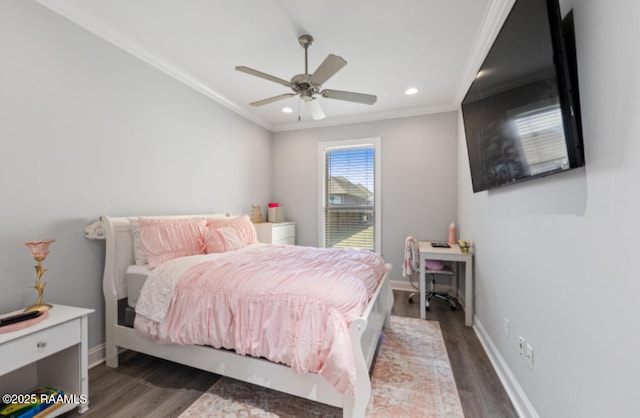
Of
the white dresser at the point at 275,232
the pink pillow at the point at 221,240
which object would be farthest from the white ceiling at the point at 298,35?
the white dresser at the point at 275,232

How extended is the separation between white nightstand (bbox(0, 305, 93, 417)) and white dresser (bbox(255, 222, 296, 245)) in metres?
2.43

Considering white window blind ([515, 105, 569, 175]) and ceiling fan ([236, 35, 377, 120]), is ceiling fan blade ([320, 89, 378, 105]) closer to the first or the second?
ceiling fan ([236, 35, 377, 120])

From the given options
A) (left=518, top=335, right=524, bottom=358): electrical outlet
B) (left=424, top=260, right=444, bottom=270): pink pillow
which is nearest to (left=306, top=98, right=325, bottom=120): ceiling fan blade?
(left=424, top=260, right=444, bottom=270): pink pillow

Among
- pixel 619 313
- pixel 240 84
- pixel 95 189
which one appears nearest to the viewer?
pixel 619 313

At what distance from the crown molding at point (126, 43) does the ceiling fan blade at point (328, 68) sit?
5.28ft

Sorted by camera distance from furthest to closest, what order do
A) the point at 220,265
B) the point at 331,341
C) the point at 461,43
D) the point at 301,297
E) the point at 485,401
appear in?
the point at 461,43 < the point at 220,265 < the point at 485,401 < the point at 301,297 < the point at 331,341

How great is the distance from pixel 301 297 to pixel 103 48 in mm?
2588

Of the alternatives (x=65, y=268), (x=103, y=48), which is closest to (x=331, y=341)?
(x=65, y=268)

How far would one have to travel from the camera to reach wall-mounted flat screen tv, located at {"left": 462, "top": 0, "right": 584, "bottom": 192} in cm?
110

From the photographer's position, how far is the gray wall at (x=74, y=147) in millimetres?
1709

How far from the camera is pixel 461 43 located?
2.40 metres

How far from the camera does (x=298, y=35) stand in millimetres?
2277

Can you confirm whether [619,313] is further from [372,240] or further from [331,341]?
[372,240]

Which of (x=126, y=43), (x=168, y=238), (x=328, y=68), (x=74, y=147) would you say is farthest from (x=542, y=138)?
(x=126, y=43)
